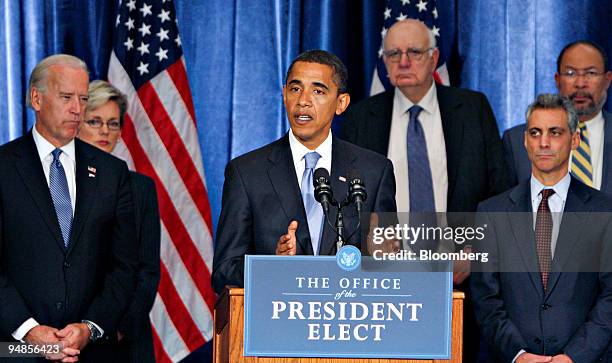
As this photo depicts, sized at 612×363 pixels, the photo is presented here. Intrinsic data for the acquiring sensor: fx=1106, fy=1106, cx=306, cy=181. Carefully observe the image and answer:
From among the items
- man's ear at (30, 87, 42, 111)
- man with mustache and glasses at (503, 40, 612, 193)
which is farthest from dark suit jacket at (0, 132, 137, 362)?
man with mustache and glasses at (503, 40, 612, 193)

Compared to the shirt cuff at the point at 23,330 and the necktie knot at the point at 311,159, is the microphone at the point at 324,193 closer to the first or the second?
the necktie knot at the point at 311,159

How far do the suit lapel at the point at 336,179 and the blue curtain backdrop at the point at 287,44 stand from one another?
7.41 feet

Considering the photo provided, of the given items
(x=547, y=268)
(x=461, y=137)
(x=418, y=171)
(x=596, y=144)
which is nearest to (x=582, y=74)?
(x=596, y=144)

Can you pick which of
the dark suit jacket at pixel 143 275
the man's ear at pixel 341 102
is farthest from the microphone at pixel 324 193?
the dark suit jacket at pixel 143 275

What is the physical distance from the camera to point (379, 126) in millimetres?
5316

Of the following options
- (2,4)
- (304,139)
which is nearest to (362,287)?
(304,139)

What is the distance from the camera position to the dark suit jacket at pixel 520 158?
5164mm

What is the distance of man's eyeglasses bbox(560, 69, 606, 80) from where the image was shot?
209 inches

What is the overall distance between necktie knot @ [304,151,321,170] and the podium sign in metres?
0.78

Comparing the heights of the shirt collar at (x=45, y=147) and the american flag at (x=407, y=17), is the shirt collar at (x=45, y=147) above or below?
below

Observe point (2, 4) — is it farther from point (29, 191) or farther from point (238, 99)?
point (29, 191)

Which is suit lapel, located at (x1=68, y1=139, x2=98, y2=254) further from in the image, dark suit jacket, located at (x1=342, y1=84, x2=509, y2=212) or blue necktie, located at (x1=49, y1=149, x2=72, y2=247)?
dark suit jacket, located at (x1=342, y1=84, x2=509, y2=212)

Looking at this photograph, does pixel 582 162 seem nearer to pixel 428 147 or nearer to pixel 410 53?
pixel 428 147

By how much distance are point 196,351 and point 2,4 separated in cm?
215
